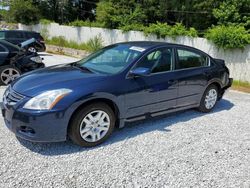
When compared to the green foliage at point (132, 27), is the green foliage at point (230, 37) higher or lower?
lower

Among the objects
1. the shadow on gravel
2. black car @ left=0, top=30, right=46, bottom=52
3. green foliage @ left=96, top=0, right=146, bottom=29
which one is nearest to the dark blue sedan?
the shadow on gravel

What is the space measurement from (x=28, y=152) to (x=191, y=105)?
3148 millimetres

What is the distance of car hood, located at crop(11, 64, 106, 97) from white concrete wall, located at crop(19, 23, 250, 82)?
744 centimetres

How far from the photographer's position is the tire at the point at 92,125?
3771 millimetres

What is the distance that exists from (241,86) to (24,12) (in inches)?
903

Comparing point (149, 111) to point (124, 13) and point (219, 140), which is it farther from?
point (124, 13)

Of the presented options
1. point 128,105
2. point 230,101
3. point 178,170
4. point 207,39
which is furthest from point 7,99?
point 207,39

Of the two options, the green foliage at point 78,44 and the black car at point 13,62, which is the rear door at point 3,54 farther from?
the green foliage at point 78,44

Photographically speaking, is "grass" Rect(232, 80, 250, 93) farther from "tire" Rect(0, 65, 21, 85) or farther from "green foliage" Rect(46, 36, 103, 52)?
"green foliage" Rect(46, 36, 103, 52)

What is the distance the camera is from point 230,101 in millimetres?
6801

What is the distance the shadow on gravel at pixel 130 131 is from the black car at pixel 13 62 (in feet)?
13.2

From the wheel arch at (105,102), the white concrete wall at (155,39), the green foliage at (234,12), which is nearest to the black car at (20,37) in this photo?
the white concrete wall at (155,39)

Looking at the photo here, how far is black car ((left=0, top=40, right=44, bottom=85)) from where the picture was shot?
7.54 m

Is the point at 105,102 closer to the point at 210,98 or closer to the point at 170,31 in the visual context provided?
Result: the point at 210,98
